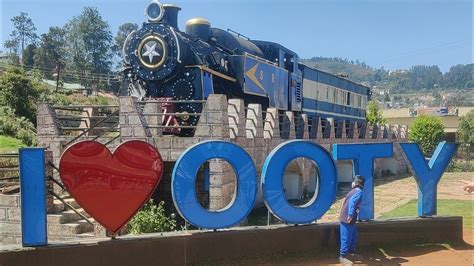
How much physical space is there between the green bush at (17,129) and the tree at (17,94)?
2330mm

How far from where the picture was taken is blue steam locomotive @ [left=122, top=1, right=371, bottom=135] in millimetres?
12664

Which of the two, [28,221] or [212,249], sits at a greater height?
[28,221]

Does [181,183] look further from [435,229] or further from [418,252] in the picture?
[435,229]

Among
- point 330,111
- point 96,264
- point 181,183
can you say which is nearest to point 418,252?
point 181,183

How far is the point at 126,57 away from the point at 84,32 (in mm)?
52424

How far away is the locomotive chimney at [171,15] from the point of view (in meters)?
13.3

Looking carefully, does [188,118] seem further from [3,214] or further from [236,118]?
[3,214]

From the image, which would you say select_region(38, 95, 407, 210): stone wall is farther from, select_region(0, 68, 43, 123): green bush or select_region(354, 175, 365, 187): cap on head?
select_region(0, 68, 43, 123): green bush

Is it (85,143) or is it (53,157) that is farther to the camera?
(53,157)

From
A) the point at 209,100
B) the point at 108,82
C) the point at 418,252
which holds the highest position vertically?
the point at 108,82

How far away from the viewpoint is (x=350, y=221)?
7.70 meters

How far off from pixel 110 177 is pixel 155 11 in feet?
24.6

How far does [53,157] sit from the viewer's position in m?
11.3

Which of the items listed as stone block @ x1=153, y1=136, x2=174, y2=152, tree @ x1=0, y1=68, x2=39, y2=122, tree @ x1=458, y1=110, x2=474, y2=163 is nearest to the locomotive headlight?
stone block @ x1=153, y1=136, x2=174, y2=152
